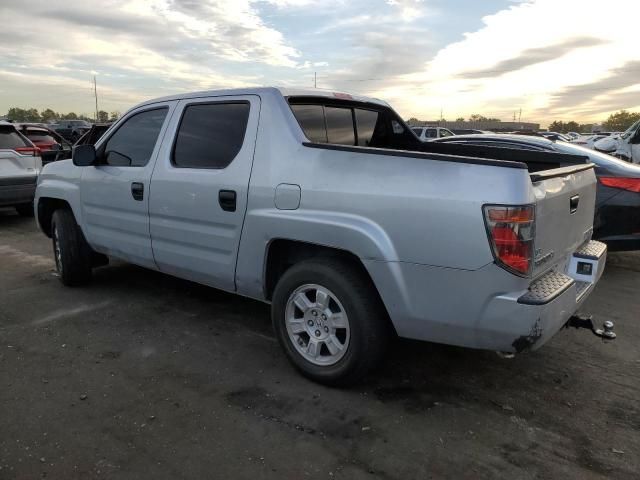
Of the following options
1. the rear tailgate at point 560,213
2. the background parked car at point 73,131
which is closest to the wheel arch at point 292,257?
the rear tailgate at point 560,213

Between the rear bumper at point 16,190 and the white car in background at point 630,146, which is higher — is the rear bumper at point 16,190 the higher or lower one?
the lower one

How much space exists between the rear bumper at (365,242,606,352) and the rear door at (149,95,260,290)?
119cm

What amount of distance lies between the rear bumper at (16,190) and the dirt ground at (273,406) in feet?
16.8

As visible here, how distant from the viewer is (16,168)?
916 centimetres

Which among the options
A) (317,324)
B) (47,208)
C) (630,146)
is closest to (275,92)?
(317,324)

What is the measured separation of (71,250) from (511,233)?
4.27m

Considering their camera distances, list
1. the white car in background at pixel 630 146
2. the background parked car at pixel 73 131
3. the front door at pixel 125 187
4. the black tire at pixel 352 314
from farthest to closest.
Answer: the background parked car at pixel 73 131 < the white car in background at pixel 630 146 < the front door at pixel 125 187 < the black tire at pixel 352 314

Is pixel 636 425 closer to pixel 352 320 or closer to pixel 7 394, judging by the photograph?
pixel 352 320

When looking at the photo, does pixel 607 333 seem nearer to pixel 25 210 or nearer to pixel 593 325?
pixel 593 325

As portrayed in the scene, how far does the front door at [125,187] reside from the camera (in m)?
4.31

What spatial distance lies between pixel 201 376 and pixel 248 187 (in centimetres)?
129

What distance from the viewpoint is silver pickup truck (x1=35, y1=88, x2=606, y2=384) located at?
263 cm

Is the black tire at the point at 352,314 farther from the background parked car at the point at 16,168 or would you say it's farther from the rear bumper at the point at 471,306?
the background parked car at the point at 16,168

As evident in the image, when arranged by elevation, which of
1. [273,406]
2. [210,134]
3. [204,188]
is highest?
[210,134]
